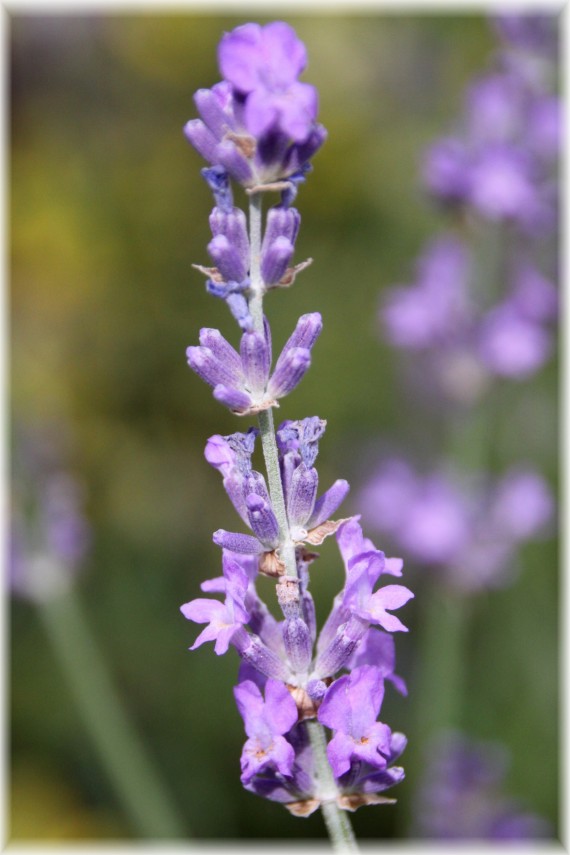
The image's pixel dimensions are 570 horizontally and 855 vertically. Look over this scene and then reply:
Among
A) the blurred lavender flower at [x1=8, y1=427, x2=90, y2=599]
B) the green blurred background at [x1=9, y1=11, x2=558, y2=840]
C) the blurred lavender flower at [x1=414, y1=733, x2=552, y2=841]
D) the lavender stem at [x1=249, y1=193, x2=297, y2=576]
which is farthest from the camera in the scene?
the green blurred background at [x1=9, y1=11, x2=558, y2=840]

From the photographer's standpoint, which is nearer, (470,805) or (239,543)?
(239,543)

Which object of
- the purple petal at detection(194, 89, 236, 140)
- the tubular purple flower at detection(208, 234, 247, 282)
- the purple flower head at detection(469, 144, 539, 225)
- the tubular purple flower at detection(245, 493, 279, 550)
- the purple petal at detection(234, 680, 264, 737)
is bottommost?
the purple petal at detection(234, 680, 264, 737)

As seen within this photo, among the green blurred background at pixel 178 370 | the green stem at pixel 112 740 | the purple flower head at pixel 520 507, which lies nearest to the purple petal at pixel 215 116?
the purple flower head at pixel 520 507

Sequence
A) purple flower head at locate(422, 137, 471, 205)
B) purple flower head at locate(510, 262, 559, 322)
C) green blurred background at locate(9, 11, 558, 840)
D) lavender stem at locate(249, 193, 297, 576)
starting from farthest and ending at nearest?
green blurred background at locate(9, 11, 558, 840), purple flower head at locate(510, 262, 559, 322), purple flower head at locate(422, 137, 471, 205), lavender stem at locate(249, 193, 297, 576)

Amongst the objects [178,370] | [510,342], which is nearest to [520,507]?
[510,342]

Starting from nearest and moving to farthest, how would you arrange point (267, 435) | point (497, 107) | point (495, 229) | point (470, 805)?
point (267, 435) → point (470, 805) → point (497, 107) → point (495, 229)

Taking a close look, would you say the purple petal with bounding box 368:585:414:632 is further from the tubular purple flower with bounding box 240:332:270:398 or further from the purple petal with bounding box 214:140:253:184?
the purple petal with bounding box 214:140:253:184

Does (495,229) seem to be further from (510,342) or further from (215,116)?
(215,116)

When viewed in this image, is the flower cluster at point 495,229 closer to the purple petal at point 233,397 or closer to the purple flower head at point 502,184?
the purple flower head at point 502,184

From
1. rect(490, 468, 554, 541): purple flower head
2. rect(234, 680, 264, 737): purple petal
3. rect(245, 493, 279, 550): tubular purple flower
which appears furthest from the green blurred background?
rect(245, 493, 279, 550): tubular purple flower

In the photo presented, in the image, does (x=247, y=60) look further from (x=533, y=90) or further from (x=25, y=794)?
(x=25, y=794)
